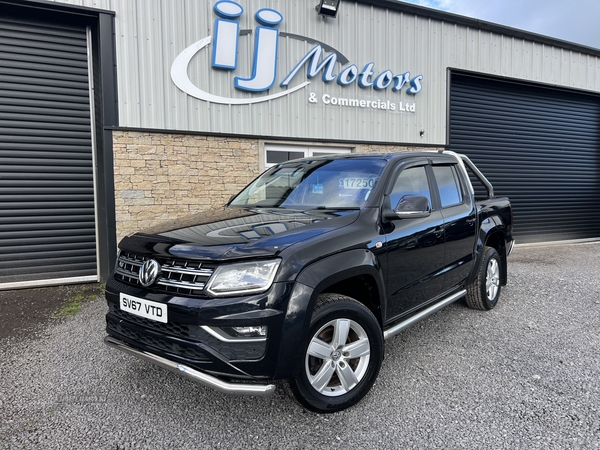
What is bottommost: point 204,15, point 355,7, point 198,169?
point 198,169

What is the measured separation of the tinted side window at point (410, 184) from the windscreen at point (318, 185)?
0.68 ft

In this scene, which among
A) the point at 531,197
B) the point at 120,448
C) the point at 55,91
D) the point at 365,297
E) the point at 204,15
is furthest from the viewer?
the point at 531,197

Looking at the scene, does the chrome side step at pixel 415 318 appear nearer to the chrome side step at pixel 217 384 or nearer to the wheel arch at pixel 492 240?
the wheel arch at pixel 492 240

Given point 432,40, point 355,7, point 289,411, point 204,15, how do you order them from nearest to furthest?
1. point 289,411
2. point 204,15
3. point 355,7
4. point 432,40

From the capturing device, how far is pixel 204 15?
6719 millimetres

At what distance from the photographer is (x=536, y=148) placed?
10633 millimetres

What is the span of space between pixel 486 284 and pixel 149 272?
3769mm

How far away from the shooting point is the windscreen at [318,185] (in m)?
3.13

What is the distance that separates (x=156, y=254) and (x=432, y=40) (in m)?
8.70

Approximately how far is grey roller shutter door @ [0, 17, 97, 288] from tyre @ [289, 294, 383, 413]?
18.2 feet

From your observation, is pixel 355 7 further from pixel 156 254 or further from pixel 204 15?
pixel 156 254

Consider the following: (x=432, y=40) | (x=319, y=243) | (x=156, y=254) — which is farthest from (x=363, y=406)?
(x=432, y=40)

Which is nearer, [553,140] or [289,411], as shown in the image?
[289,411]

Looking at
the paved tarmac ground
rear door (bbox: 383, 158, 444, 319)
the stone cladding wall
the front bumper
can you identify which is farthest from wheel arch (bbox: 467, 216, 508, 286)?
the stone cladding wall
